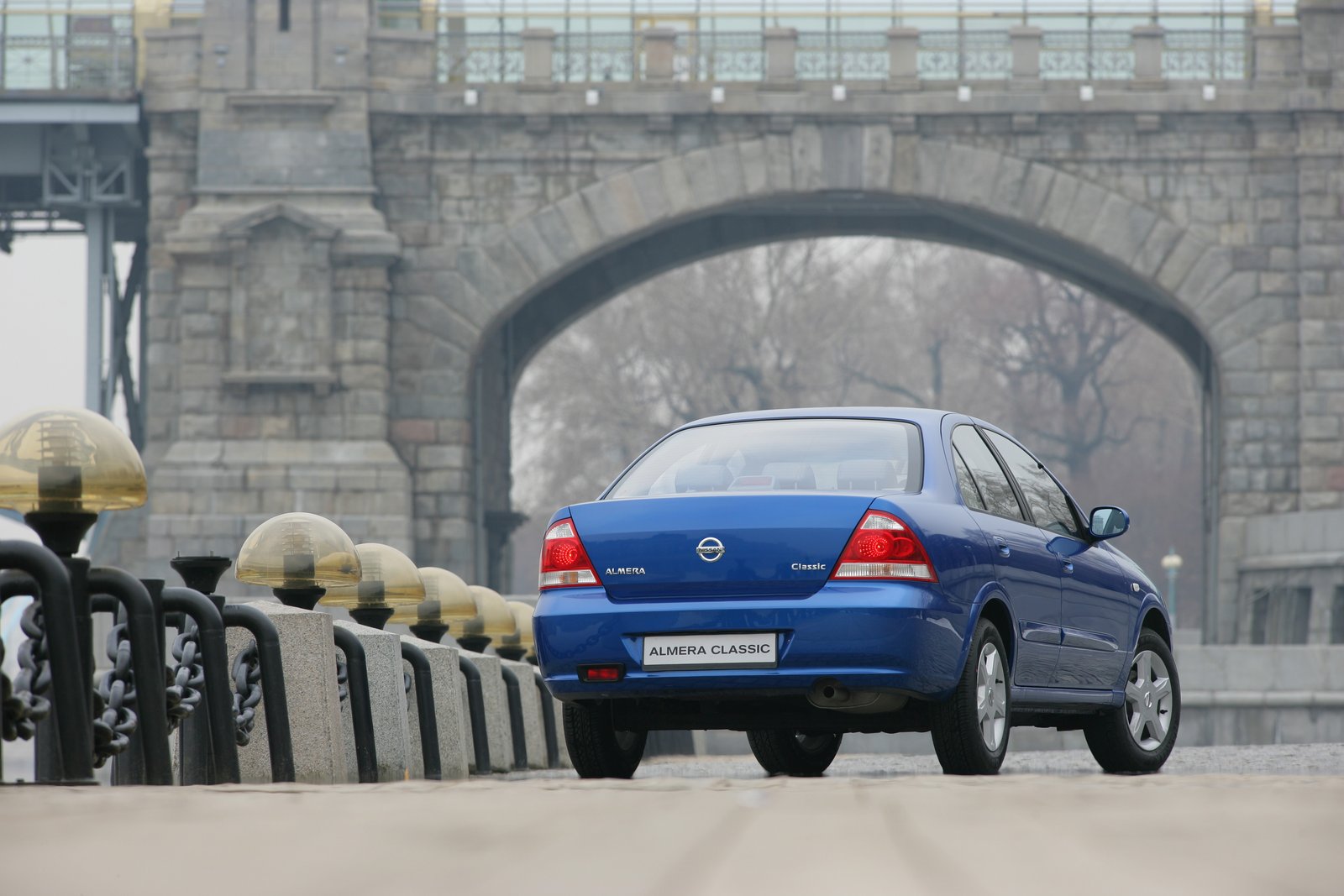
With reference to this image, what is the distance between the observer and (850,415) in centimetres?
754

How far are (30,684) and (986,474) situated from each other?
11.9 feet

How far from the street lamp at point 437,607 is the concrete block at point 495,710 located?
23 cm

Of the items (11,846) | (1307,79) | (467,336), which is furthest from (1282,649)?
(11,846)

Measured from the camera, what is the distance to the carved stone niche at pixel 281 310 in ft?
101

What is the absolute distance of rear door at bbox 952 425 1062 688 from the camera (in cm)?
725

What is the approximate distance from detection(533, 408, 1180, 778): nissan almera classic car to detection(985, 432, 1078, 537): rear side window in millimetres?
296

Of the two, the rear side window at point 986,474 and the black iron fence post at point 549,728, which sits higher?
the rear side window at point 986,474

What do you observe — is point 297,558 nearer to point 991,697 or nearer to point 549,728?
point 991,697

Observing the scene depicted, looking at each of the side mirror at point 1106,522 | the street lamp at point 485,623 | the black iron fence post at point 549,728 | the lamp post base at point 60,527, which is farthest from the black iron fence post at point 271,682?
the black iron fence post at point 549,728

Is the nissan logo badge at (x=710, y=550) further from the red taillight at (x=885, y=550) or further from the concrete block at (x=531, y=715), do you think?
the concrete block at (x=531, y=715)

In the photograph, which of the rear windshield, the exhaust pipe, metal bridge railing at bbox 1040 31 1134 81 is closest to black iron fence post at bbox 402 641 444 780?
the rear windshield

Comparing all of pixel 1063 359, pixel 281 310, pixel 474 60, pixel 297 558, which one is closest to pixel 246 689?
pixel 297 558

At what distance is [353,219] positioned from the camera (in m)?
31.0

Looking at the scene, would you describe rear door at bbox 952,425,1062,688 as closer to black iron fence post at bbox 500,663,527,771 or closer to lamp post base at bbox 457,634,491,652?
lamp post base at bbox 457,634,491,652
